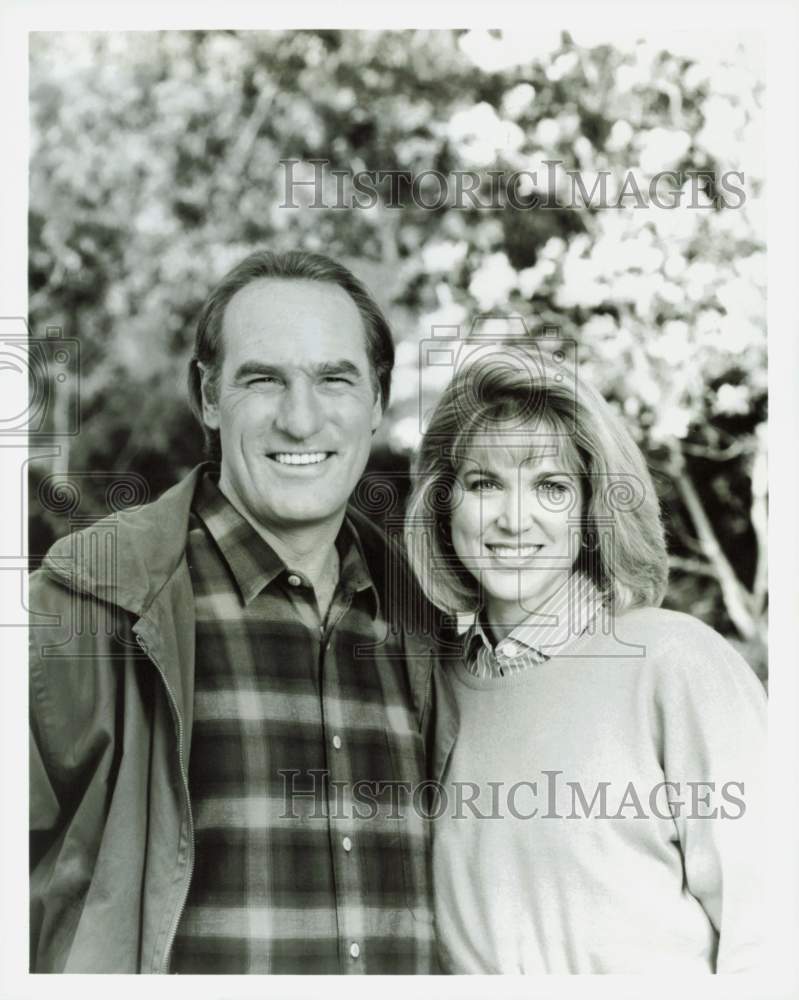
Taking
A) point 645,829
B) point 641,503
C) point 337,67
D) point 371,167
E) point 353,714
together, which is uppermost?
point 337,67

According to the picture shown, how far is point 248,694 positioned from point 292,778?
23 centimetres

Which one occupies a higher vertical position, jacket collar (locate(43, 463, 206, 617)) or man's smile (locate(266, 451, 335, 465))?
man's smile (locate(266, 451, 335, 465))

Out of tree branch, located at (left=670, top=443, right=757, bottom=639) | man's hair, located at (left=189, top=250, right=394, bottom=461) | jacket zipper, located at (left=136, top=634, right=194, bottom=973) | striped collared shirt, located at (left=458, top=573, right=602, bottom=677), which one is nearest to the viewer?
jacket zipper, located at (left=136, top=634, right=194, bottom=973)

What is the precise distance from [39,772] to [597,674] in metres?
1.35

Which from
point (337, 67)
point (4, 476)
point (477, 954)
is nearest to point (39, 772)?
point (4, 476)

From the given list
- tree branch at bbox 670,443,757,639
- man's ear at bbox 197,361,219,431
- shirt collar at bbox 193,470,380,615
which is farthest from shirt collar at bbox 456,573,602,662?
man's ear at bbox 197,361,219,431

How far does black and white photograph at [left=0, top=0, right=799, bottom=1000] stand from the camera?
290 cm

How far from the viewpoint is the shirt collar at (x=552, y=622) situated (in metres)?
2.94

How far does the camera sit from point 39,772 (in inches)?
119

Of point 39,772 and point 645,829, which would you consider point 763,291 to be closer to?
point 645,829

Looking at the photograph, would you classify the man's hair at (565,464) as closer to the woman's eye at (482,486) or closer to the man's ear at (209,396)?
the woman's eye at (482,486)

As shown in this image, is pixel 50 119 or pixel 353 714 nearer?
pixel 353 714

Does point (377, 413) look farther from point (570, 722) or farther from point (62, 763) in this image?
point (62, 763)

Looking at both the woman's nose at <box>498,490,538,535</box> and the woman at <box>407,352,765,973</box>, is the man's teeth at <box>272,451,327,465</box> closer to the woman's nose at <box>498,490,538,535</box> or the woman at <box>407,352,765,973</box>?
the woman at <box>407,352,765,973</box>
